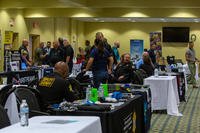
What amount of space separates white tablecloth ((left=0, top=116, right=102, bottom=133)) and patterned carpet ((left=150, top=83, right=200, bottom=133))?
11.8ft

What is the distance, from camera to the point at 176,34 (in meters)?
23.2

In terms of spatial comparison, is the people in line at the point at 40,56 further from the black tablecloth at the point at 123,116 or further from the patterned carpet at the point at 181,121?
the black tablecloth at the point at 123,116

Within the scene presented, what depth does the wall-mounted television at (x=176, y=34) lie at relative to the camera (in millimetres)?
Answer: 23188

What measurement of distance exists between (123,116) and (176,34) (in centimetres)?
1947

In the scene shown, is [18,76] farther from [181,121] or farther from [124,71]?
[181,121]

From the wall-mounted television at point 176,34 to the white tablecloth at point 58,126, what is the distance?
20597mm

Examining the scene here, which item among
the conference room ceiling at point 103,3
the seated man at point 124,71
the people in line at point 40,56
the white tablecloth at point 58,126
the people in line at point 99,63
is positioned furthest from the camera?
the people in line at point 40,56

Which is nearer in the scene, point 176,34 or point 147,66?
point 147,66

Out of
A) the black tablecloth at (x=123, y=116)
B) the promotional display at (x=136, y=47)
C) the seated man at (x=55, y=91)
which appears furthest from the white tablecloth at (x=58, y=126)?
the promotional display at (x=136, y=47)

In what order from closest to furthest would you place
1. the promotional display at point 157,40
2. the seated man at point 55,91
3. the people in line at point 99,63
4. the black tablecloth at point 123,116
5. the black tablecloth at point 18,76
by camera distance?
1. the black tablecloth at point 123,116
2. the seated man at point 55,91
3. the black tablecloth at point 18,76
4. the people in line at point 99,63
5. the promotional display at point 157,40

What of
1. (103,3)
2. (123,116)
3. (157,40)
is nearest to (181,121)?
(123,116)

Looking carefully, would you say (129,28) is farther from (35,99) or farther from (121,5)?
(35,99)

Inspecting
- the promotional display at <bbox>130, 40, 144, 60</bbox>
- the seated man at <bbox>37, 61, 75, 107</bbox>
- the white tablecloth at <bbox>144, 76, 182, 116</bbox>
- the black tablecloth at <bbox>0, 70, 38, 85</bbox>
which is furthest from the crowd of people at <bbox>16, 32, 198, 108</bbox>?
the promotional display at <bbox>130, 40, 144, 60</bbox>

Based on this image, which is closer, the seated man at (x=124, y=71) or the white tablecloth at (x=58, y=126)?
the white tablecloth at (x=58, y=126)
